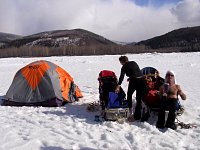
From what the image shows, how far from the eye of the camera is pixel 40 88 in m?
12.1

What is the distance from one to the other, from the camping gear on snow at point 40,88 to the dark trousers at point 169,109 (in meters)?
4.32

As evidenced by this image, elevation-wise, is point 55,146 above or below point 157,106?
below

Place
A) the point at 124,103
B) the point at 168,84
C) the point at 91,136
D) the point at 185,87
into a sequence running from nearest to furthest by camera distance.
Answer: the point at 91,136
the point at 168,84
the point at 124,103
the point at 185,87

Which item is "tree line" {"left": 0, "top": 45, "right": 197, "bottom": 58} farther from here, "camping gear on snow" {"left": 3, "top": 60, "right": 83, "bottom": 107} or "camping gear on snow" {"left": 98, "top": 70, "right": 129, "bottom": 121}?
"camping gear on snow" {"left": 98, "top": 70, "right": 129, "bottom": 121}

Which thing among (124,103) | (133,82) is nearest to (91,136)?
(124,103)

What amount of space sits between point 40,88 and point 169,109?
5.27 meters

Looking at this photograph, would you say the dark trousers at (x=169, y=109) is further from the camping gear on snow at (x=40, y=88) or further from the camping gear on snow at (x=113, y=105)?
the camping gear on snow at (x=40, y=88)

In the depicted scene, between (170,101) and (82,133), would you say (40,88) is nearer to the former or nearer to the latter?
(82,133)

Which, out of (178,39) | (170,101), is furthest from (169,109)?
(178,39)

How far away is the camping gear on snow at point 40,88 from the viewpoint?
471 inches

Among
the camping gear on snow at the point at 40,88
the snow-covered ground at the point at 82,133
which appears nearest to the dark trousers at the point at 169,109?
the snow-covered ground at the point at 82,133

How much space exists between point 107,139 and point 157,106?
222 centimetres

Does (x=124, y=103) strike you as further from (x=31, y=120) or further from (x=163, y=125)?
(x=31, y=120)

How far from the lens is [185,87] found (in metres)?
16.4
